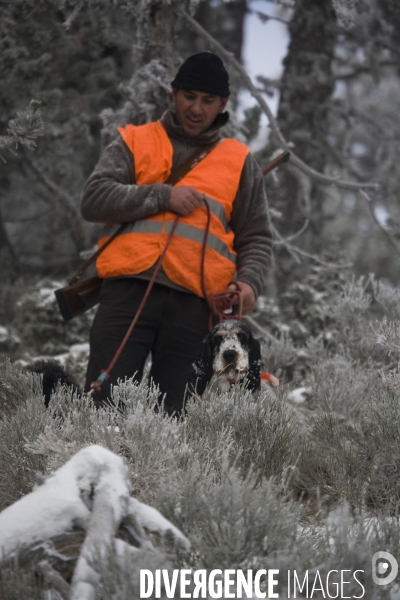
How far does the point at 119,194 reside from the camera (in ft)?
14.2

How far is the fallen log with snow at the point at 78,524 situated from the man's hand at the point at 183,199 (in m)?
1.93

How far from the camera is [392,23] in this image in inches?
403

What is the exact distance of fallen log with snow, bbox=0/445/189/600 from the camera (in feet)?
8.21

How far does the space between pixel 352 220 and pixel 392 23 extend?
14696 mm

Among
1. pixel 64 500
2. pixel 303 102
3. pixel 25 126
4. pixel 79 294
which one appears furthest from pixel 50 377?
pixel 303 102

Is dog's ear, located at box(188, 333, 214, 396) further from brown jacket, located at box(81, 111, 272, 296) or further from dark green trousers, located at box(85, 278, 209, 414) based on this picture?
brown jacket, located at box(81, 111, 272, 296)

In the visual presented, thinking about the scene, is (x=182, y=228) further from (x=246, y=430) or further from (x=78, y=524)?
(x=78, y=524)

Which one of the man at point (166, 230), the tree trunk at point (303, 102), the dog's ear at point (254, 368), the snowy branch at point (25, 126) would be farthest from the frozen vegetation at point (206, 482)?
the tree trunk at point (303, 102)

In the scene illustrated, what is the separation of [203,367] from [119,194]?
1140 mm

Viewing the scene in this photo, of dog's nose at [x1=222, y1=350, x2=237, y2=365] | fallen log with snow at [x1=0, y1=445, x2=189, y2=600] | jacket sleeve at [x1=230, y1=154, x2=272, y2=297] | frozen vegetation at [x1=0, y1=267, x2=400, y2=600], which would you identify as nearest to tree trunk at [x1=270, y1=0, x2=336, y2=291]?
frozen vegetation at [x1=0, y1=267, x2=400, y2=600]

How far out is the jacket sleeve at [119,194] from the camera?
431 cm

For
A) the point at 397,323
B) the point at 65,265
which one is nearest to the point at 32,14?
the point at 65,265

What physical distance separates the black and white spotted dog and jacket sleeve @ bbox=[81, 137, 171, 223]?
855 mm

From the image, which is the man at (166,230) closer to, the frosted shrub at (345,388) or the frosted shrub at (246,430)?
the frosted shrub at (246,430)
